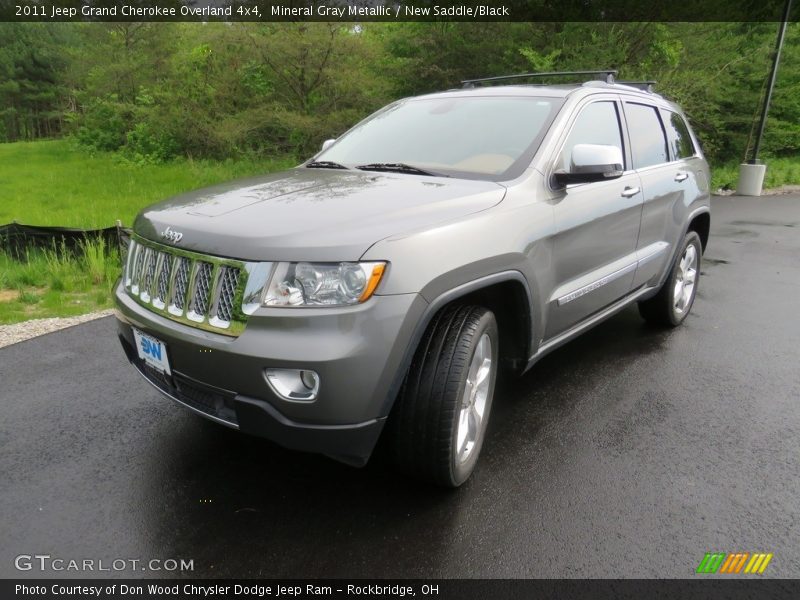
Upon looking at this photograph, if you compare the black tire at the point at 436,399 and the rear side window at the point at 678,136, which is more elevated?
the rear side window at the point at 678,136

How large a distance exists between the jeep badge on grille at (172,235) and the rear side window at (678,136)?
3.74 m

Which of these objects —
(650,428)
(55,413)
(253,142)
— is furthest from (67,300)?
(253,142)

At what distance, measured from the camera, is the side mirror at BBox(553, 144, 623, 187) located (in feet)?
9.66

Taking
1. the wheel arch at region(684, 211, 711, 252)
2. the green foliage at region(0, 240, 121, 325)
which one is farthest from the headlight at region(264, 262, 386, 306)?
the green foliage at region(0, 240, 121, 325)

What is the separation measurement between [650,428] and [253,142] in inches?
652

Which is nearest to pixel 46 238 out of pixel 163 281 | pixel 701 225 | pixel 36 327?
pixel 36 327

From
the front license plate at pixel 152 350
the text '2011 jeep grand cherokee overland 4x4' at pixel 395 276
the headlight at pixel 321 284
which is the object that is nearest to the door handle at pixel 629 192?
the text '2011 jeep grand cherokee overland 4x4' at pixel 395 276

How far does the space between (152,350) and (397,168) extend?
1533 mm

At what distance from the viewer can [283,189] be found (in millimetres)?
2891

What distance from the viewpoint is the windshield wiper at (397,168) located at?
3139 millimetres

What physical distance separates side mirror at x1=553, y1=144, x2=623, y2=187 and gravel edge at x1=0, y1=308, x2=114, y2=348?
4259 mm

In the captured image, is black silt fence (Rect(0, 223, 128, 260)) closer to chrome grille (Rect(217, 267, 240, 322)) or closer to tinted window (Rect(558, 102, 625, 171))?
chrome grille (Rect(217, 267, 240, 322))

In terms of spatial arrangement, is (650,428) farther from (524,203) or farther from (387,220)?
(387,220)

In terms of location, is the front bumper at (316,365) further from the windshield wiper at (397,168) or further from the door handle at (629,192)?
the door handle at (629,192)
